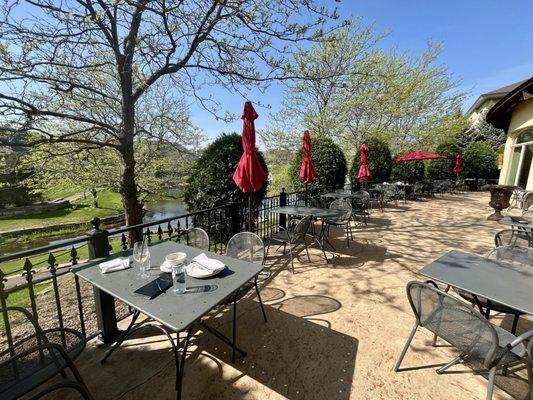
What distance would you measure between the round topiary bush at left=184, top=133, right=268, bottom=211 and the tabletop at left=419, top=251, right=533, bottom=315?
3995 mm

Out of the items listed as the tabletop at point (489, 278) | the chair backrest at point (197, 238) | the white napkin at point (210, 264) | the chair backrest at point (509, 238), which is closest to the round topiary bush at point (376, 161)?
the chair backrest at point (509, 238)

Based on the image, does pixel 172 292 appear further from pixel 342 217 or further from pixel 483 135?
pixel 483 135

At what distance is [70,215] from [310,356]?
27171mm

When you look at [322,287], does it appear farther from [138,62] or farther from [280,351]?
[138,62]

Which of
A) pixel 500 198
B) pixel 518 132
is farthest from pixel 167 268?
pixel 518 132

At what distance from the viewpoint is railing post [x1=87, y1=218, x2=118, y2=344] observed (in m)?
2.47

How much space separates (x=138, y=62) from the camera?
560 centimetres

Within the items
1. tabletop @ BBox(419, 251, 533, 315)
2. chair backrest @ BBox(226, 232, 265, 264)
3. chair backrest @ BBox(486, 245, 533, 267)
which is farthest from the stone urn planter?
chair backrest @ BBox(226, 232, 265, 264)

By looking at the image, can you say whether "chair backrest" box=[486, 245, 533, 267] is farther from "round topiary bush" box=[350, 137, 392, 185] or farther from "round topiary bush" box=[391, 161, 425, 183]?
"round topiary bush" box=[391, 161, 425, 183]

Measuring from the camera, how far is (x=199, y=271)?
212 centimetres

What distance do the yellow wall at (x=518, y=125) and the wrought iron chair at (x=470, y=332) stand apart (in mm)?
11391

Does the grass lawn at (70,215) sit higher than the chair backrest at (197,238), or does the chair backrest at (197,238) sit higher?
the chair backrest at (197,238)

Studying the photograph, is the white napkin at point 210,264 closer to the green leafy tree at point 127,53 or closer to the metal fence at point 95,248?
the metal fence at point 95,248

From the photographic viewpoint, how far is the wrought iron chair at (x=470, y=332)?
1536 mm
